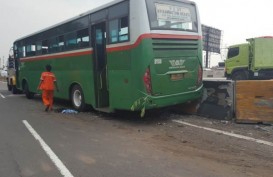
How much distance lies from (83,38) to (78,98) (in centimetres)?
218

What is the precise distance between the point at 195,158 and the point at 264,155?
1.22m

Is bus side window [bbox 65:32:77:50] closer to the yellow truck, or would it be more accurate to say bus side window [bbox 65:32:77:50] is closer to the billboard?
the yellow truck

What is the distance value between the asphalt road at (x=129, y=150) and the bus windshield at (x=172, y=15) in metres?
2.52

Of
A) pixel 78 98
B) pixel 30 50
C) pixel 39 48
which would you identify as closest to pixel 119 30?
pixel 78 98

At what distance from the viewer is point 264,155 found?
606 cm

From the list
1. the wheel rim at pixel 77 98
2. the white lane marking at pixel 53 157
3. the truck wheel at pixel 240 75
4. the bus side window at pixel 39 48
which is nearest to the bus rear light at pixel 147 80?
the white lane marking at pixel 53 157

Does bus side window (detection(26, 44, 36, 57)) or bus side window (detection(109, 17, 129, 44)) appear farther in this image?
bus side window (detection(26, 44, 36, 57))

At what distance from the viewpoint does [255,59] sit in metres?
20.6

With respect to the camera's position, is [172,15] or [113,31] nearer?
[172,15]

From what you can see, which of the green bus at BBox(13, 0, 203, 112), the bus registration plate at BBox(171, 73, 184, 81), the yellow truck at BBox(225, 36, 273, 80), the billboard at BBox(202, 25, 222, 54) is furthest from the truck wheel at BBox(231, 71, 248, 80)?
the billboard at BBox(202, 25, 222, 54)

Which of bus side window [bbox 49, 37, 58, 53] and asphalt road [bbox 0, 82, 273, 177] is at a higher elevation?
bus side window [bbox 49, 37, 58, 53]

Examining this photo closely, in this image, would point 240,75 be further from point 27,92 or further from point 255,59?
point 27,92

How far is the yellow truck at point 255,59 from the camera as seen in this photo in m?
20.5

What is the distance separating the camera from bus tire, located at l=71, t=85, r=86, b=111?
37.3ft
